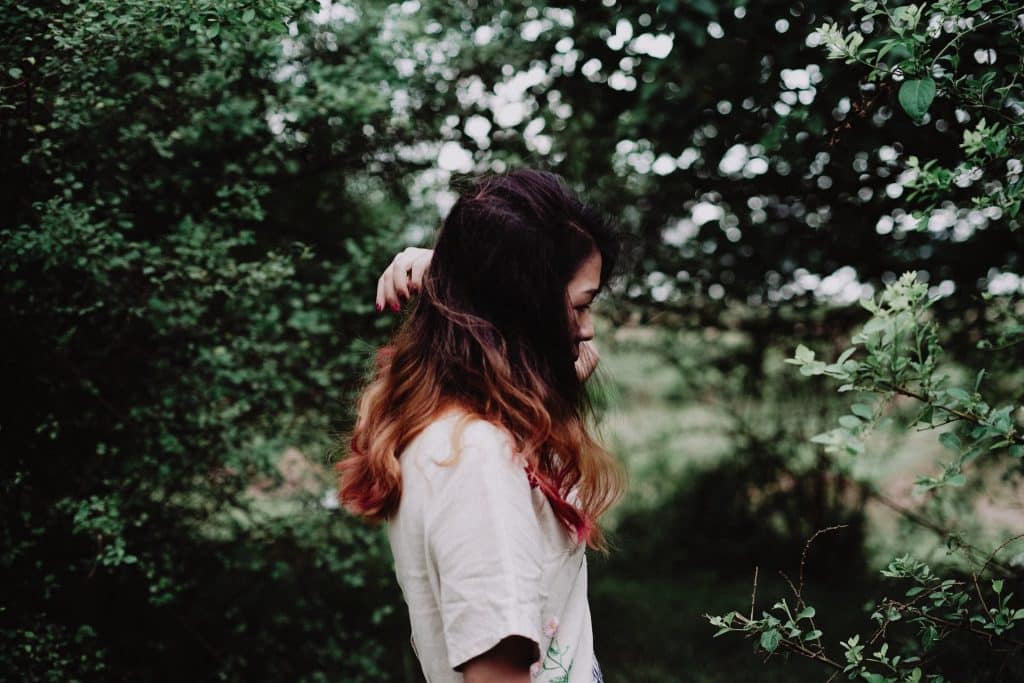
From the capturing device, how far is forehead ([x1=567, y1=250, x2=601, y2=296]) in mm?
1548

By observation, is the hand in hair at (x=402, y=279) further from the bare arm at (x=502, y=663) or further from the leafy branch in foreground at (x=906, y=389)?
the bare arm at (x=502, y=663)

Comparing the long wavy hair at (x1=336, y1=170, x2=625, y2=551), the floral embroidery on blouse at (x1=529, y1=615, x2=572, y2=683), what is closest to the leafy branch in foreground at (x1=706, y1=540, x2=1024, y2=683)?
the floral embroidery on blouse at (x1=529, y1=615, x2=572, y2=683)

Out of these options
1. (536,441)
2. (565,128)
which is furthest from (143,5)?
(565,128)

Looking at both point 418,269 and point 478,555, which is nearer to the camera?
point 478,555

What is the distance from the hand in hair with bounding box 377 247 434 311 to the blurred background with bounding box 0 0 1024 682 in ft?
2.47

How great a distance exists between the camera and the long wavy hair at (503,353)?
1.41 meters

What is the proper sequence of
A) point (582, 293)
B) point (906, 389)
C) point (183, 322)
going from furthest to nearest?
point (183, 322) < point (906, 389) < point (582, 293)

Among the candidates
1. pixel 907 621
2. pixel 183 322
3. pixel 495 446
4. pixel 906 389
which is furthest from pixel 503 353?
pixel 183 322

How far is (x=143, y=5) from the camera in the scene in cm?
217

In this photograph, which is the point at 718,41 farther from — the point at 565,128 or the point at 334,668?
the point at 334,668

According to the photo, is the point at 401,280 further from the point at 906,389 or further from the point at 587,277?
the point at 906,389

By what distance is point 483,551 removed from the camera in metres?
1.21

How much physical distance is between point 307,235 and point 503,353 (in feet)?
7.48

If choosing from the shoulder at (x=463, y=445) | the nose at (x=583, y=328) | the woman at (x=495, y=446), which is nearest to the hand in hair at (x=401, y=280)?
the woman at (x=495, y=446)
